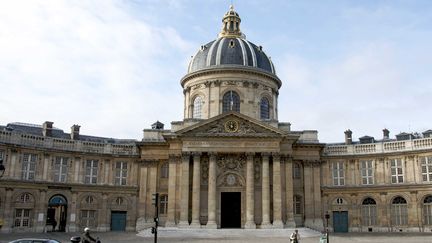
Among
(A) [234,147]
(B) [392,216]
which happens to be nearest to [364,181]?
(B) [392,216]

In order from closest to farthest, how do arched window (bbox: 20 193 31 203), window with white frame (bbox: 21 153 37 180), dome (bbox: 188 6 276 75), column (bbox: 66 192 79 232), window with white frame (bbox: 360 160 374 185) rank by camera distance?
arched window (bbox: 20 193 31 203)
window with white frame (bbox: 21 153 37 180)
column (bbox: 66 192 79 232)
window with white frame (bbox: 360 160 374 185)
dome (bbox: 188 6 276 75)

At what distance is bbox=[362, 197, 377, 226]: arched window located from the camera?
167 feet

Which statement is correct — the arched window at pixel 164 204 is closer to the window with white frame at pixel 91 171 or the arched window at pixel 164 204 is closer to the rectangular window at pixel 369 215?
the window with white frame at pixel 91 171

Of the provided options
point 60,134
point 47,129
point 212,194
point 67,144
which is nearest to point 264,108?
point 212,194

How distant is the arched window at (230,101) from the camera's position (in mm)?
54781

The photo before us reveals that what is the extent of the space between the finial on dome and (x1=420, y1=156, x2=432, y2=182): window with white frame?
91.5 ft

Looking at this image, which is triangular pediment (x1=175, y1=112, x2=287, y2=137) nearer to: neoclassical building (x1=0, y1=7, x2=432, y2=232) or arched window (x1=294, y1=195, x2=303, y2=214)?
neoclassical building (x1=0, y1=7, x2=432, y2=232)

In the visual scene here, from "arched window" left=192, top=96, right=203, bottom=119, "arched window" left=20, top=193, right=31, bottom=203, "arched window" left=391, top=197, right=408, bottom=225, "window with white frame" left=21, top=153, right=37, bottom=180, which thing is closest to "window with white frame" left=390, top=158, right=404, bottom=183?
"arched window" left=391, top=197, right=408, bottom=225

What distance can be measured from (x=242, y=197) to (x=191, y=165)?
20.6 ft

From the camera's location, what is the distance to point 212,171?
4588 cm

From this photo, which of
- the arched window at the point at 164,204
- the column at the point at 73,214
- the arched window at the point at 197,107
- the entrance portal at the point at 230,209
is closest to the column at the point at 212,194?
the entrance portal at the point at 230,209

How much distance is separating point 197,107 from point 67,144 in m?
16.3

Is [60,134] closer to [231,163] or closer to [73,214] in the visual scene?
[73,214]

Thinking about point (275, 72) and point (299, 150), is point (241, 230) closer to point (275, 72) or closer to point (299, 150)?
point (299, 150)
